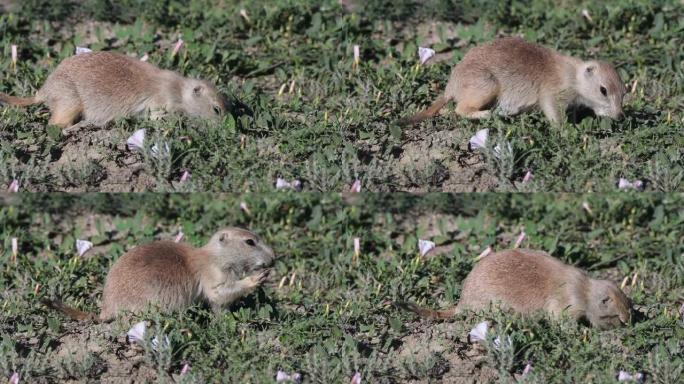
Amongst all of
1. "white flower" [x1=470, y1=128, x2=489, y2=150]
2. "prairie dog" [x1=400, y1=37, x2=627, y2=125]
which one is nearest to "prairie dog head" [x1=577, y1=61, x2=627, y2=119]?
"prairie dog" [x1=400, y1=37, x2=627, y2=125]

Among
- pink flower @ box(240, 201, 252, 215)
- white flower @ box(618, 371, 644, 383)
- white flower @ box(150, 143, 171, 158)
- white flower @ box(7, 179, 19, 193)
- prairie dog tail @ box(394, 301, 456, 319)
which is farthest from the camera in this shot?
pink flower @ box(240, 201, 252, 215)

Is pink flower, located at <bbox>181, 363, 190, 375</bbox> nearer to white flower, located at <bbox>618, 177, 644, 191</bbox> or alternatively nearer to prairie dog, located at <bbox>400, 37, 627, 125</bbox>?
prairie dog, located at <bbox>400, 37, 627, 125</bbox>

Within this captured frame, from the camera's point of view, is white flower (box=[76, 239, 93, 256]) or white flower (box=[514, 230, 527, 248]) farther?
white flower (box=[514, 230, 527, 248])

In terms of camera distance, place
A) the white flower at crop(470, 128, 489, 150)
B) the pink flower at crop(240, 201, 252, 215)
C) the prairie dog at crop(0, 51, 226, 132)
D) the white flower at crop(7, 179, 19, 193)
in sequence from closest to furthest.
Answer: the white flower at crop(7, 179, 19, 193), the white flower at crop(470, 128, 489, 150), the prairie dog at crop(0, 51, 226, 132), the pink flower at crop(240, 201, 252, 215)

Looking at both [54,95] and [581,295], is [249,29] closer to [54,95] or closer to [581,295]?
[54,95]

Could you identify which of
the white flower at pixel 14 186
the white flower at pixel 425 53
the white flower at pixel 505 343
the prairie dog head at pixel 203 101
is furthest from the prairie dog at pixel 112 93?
the white flower at pixel 505 343

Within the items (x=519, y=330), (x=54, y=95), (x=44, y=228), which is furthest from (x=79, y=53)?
(x=519, y=330)

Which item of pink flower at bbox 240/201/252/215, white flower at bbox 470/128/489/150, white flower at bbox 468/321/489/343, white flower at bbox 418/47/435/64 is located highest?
white flower at bbox 418/47/435/64

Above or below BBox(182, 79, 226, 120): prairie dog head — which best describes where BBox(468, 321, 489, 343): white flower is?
below
